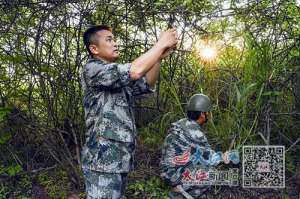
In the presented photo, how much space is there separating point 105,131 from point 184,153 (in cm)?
145

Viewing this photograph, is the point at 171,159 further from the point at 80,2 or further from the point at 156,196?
the point at 80,2

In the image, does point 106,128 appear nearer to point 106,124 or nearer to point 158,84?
point 106,124

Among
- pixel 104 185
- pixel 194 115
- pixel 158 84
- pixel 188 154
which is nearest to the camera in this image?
pixel 104 185

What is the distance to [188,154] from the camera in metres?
4.18

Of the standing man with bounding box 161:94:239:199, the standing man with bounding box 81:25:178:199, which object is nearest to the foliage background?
the standing man with bounding box 161:94:239:199

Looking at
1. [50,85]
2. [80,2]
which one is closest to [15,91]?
[50,85]

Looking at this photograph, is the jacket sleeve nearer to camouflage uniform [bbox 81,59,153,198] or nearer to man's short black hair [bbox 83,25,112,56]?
camouflage uniform [bbox 81,59,153,198]

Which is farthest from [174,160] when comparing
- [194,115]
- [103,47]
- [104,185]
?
[103,47]

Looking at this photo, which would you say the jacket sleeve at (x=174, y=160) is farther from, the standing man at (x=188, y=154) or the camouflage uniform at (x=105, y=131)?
the camouflage uniform at (x=105, y=131)

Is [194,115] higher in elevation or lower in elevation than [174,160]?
higher

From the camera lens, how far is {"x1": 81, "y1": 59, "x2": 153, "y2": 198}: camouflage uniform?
2859 mm

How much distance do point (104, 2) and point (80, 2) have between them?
0.22 metres

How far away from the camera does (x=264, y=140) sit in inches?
180

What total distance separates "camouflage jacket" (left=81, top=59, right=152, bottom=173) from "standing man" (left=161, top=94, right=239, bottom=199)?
1.27m
